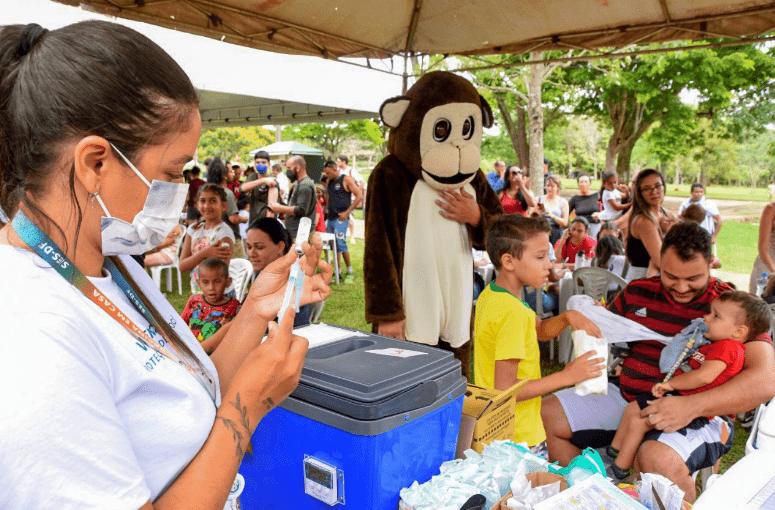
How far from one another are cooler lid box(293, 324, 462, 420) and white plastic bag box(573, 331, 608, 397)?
1.85 ft

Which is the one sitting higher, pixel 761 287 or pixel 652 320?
pixel 652 320

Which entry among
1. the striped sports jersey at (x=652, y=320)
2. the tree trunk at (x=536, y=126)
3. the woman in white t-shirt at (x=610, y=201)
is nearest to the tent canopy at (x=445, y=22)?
the striped sports jersey at (x=652, y=320)

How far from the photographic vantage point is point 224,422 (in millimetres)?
878

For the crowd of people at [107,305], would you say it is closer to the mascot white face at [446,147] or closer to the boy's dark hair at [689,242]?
the mascot white face at [446,147]

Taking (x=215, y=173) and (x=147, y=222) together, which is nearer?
(x=147, y=222)

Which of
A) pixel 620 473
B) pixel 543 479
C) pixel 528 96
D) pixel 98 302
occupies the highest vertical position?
pixel 528 96

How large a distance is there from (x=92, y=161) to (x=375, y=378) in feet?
2.48

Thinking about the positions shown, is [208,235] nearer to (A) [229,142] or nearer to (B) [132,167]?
(B) [132,167]

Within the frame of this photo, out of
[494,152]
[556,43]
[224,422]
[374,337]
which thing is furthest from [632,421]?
[494,152]

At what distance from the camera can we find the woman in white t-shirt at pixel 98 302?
619 millimetres

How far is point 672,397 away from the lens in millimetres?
2094

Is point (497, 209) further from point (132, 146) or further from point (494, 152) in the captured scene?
point (494, 152)

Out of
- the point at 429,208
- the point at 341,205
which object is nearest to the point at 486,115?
the point at 429,208

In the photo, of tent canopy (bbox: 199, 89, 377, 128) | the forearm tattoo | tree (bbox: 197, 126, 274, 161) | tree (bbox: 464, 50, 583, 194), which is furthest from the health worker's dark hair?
tree (bbox: 197, 126, 274, 161)
